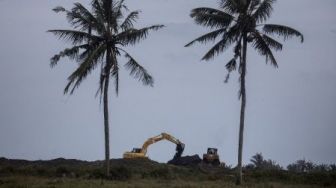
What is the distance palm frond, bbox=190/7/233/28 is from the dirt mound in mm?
16325

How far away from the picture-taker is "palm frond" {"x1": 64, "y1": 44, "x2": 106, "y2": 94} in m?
28.5

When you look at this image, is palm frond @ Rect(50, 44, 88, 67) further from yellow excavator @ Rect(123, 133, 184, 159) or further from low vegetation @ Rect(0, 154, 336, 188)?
yellow excavator @ Rect(123, 133, 184, 159)

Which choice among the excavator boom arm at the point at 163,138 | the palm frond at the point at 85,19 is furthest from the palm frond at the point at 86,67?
the excavator boom arm at the point at 163,138

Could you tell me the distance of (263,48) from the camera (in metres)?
32.6

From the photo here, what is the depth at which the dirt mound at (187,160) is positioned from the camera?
4684 cm

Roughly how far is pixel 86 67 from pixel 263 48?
363 inches

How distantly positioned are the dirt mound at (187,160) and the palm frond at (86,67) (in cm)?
1745

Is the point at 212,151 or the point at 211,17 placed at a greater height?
the point at 211,17

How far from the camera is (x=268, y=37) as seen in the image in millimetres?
32469

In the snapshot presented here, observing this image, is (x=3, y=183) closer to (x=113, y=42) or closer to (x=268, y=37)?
(x=113, y=42)

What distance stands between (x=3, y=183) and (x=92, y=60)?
282 inches

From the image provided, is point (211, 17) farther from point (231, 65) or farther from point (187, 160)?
point (187, 160)

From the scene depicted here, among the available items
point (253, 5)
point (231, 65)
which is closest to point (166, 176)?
point (231, 65)

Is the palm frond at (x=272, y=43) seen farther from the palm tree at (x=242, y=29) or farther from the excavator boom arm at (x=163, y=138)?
the excavator boom arm at (x=163, y=138)
